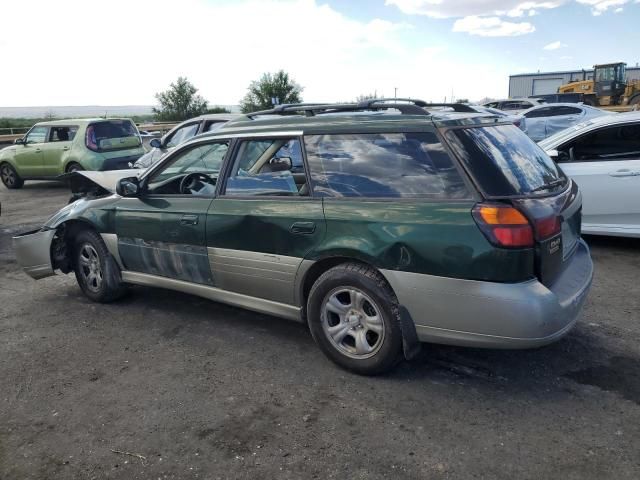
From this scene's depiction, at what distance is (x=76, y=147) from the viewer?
12828mm

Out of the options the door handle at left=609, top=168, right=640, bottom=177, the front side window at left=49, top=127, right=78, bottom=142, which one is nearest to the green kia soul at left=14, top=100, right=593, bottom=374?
the door handle at left=609, top=168, right=640, bottom=177

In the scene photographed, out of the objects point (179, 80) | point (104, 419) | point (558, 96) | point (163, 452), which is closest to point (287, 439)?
point (163, 452)

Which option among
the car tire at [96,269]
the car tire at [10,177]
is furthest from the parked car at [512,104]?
the car tire at [96,269]

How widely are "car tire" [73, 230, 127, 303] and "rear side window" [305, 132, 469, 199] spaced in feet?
7.84

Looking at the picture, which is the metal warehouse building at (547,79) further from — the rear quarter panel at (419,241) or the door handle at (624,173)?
the rear quarter panel at (419,241)

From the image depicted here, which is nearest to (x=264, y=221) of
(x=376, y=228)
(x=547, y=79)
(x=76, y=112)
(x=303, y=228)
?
(x=303, y=228)

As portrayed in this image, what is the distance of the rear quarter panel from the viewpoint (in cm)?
299

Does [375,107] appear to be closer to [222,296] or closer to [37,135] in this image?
[222,296]

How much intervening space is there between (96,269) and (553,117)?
13906 mm

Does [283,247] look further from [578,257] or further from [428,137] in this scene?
[578,257]

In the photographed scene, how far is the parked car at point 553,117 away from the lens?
49.1 feet

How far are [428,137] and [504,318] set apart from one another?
114cm

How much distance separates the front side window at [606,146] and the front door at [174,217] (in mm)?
4261

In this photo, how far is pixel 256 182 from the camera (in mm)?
4008
